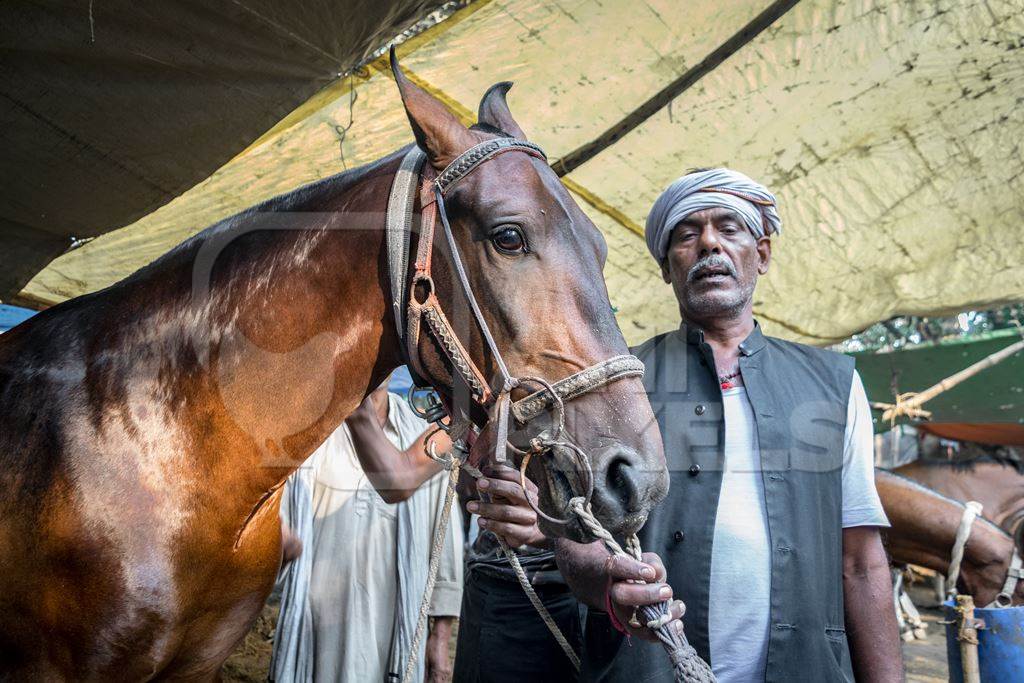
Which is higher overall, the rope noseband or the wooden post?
the rope noseband

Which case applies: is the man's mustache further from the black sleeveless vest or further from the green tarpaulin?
the green tarpaulin

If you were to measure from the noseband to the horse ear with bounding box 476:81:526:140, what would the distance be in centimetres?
19

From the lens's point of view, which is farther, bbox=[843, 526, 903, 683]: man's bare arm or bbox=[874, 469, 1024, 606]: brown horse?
bbox=[874, 469, 1024, 606]: brown horse

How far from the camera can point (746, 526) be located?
6.29 feet

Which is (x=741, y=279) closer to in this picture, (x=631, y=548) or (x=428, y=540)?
(x=631, y=548)

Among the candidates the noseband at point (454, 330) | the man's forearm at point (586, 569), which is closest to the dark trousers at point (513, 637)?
the man's forearm at point (586, 569)

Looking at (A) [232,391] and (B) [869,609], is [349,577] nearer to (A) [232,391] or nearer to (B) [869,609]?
(A) [232,391]

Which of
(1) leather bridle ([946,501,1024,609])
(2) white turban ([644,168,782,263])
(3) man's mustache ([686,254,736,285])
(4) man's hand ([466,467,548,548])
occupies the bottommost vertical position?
(4) man's hand ([466,467,548,548])

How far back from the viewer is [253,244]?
6.34 feet

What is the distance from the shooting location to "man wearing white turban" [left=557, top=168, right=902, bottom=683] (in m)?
1.81

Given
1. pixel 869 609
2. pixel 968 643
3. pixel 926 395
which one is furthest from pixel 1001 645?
pixel 926 395

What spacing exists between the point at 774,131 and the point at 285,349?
9.77 feet

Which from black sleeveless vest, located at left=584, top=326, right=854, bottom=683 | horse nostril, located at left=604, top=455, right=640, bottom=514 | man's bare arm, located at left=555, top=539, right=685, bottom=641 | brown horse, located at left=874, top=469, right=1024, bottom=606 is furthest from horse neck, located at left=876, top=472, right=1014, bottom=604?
horse nostril, located at left=604, top=455, right=640, bottom=514

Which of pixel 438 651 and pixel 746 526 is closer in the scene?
pixel 746 526
